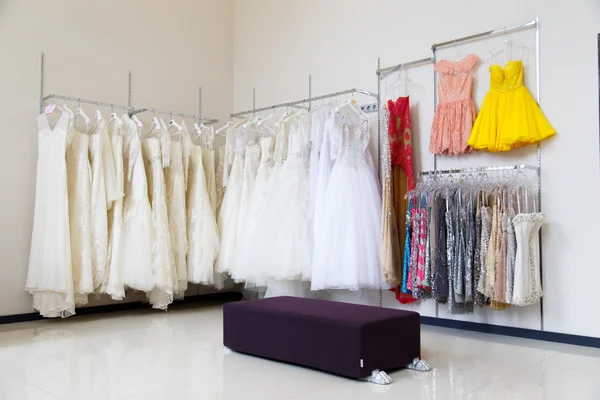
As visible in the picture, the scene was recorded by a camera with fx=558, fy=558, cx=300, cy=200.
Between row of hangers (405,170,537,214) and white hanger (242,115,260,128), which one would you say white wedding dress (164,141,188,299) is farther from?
row of hangers (405,170,537,214)

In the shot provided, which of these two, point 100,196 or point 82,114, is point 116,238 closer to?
point 100,196

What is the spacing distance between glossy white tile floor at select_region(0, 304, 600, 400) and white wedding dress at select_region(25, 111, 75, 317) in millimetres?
322

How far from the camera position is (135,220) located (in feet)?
16.6

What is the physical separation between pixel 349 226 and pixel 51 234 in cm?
249

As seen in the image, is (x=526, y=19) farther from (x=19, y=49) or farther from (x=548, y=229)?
(x=19, y=49)

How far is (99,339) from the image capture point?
13.6 feet

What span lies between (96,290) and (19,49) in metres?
2.26

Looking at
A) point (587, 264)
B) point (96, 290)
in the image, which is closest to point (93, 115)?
point (96, 290)

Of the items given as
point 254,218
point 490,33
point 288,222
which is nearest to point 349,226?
point 288,222

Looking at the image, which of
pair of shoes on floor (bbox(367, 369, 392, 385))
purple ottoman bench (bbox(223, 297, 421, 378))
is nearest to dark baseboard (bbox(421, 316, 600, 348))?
purple ottoman bench (bbox(223, 297, 421, 378))

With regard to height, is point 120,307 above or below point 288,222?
below

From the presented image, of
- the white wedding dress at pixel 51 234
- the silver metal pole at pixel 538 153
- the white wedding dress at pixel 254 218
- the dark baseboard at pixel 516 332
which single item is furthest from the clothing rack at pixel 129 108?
the silver metal pole at pixel 538 153

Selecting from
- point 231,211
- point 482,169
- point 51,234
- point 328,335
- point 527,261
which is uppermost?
point 482,169

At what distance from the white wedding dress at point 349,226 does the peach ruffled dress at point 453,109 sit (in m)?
0.65
